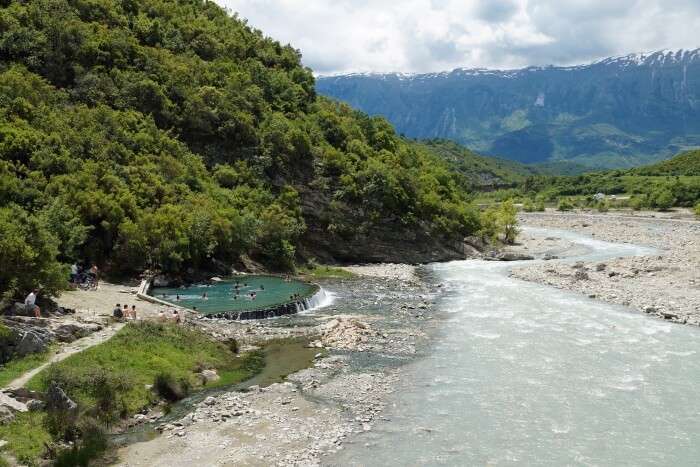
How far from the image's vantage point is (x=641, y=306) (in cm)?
4962

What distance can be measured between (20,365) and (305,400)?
1389 centimetres

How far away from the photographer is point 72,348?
101ft

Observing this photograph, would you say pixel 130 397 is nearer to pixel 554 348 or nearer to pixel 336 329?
pixel 336 329

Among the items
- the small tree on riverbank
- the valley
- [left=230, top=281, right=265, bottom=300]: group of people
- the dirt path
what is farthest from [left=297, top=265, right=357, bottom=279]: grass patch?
the small tree on riverbank

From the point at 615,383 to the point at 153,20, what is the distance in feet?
297

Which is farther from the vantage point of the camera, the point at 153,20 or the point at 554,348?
the point at 153,20

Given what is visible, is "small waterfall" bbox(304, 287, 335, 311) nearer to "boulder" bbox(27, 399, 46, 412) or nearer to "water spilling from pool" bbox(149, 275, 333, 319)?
"water spilling from pool" bbox(149, 275, 333, 319)

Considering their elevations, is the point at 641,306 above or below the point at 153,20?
below

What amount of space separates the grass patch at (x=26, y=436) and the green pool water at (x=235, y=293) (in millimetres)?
23028

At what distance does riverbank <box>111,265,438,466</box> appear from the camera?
23.8 metres

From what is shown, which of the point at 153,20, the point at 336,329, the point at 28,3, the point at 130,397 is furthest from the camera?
the point at 153,20

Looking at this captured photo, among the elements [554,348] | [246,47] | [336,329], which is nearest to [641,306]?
[554,348]

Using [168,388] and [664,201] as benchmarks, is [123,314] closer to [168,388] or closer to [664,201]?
[168,388]

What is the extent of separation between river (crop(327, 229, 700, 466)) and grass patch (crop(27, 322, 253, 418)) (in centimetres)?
1082
